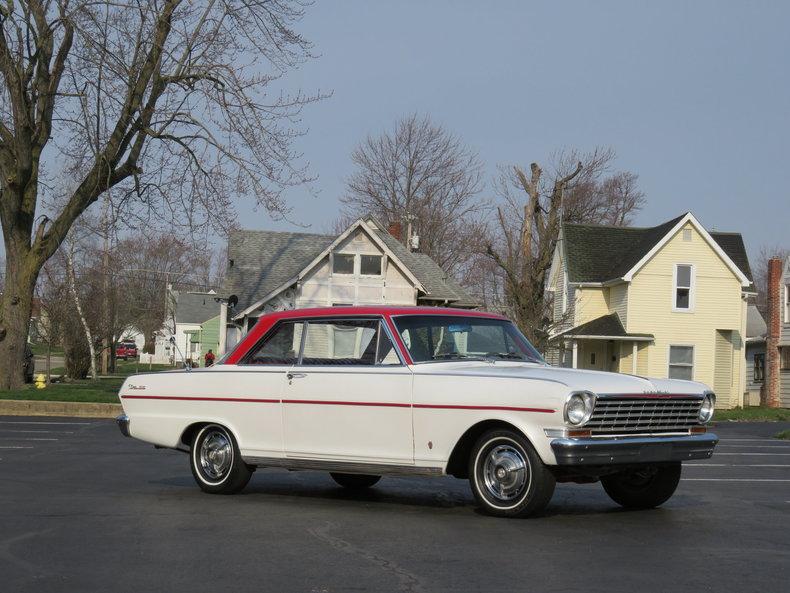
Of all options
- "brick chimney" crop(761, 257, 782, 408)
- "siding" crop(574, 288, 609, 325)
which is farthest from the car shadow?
"brick chimney" crop(761, 257, 782, 408)

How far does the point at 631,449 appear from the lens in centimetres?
895

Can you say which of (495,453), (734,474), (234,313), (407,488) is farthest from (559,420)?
(234,313)

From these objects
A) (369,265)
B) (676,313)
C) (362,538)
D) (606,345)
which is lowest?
(362,538)

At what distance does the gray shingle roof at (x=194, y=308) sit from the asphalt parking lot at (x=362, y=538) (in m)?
91.1

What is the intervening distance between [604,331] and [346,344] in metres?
34.7

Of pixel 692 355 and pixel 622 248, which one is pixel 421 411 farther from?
pixel 622 248

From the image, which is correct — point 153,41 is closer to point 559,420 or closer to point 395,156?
point 559,420

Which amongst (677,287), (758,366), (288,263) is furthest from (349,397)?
(758,366)

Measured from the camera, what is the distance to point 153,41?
27031 millimetres

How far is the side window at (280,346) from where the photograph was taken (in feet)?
34.6

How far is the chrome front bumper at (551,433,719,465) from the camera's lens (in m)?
8.60

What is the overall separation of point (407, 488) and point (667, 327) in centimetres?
3393

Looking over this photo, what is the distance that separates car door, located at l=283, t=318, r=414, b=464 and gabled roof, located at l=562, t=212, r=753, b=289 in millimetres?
33974

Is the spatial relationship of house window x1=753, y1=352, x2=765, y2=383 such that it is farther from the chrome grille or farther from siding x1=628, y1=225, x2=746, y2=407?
the chrome grille
